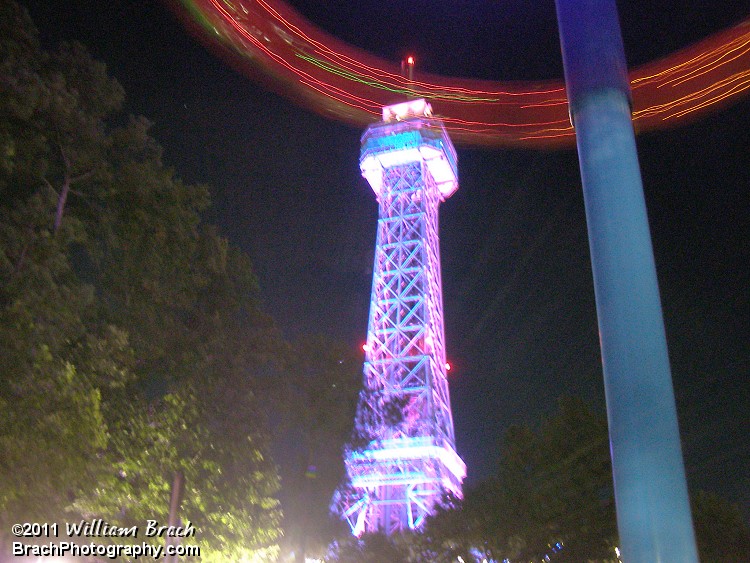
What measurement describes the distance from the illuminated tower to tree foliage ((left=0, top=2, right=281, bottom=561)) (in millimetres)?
17554

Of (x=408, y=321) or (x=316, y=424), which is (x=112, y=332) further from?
(x=408, y=321)

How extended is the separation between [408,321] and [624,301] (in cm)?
3708

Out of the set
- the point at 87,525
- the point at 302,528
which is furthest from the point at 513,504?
the point at 87,525

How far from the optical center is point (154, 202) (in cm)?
1241

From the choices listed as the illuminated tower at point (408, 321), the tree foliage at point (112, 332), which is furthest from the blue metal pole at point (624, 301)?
the illuminated tower at point (408, 321)

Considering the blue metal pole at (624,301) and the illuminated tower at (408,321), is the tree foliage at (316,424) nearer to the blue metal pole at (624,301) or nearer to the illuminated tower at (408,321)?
the blue metal pole at (624,301)

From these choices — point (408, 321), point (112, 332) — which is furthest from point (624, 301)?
point (408, 321)

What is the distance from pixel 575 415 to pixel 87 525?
1238 centimetres

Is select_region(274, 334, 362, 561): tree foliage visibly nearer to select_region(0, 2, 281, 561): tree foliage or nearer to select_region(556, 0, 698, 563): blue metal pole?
select_region(0, 2, 281, 561): tree foliage

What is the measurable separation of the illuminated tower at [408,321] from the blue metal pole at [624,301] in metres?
25.2

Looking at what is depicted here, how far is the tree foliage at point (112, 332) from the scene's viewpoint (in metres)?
9.87

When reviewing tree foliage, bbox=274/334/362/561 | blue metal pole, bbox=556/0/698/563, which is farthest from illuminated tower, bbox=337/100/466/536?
blue metal pole, bbox=556/0/698/563

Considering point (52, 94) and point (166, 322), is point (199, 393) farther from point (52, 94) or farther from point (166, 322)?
point (52, 94)

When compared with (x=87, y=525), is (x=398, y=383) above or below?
above
